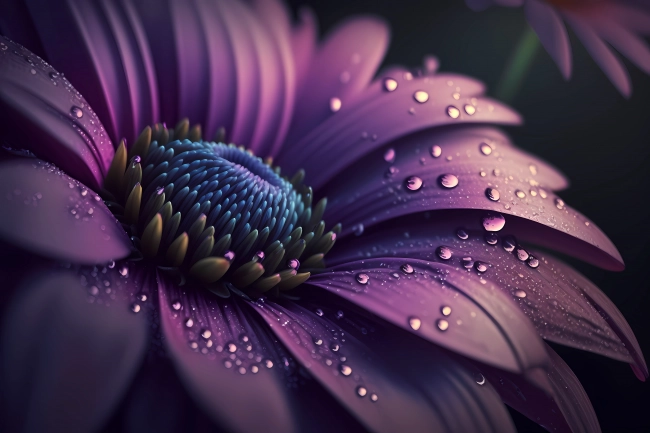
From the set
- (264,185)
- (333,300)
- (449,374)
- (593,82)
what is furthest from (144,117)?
(593,82)

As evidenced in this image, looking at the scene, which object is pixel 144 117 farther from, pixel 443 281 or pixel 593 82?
pixel 593 82

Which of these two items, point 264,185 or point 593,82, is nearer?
point 264,185

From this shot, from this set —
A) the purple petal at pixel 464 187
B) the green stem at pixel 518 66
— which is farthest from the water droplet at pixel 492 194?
the green stem at pixel 518 66

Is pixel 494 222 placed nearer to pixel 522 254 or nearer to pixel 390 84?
pixel 522 254

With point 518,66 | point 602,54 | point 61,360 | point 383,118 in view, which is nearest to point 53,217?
point 61,360

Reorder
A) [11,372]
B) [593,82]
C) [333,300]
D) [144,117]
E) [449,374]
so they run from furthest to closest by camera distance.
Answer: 1. [593,82]
2. [144,117]
3. [333,300]
4. [449,374]
5. [11,372]

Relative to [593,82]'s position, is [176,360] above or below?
below

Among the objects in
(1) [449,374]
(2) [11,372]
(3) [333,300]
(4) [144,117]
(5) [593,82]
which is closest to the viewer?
(2) [11,372]
